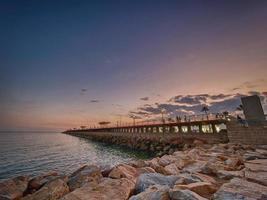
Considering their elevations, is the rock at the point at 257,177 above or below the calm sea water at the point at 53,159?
above

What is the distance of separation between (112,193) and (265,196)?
11.1 ft

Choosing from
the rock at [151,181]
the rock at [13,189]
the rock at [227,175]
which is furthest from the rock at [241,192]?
the rock at [13,189]

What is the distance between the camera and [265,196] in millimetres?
3244

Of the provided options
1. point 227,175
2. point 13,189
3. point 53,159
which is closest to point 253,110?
point 227,175

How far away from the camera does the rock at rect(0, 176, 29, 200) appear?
4895mm

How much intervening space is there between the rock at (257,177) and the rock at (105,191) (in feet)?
10.8

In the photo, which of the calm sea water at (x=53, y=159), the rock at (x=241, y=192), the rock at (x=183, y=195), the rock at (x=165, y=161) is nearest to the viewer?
the rock at (x=183, y=195)

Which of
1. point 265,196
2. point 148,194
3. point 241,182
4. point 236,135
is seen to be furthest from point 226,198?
point 236,135

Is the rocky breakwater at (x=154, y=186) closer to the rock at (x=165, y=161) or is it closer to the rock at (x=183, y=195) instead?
the rock at (x=183, y=195)

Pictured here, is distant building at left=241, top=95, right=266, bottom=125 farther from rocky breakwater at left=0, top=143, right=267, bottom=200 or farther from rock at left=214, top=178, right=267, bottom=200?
rock at left=214, top=178, right=267, bottom=200

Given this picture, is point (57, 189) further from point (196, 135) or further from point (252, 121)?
point (196, 135)

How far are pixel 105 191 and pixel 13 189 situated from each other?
3.42 meters

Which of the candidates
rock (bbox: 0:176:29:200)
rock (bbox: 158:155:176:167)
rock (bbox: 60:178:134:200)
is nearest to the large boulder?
rock (bbox: 60:178:134:200)

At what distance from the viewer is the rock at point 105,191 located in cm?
392
